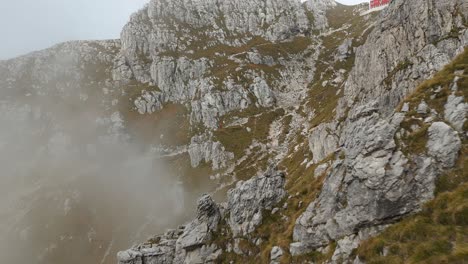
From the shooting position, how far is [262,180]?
123 feet

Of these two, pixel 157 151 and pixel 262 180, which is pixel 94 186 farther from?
pixel 262 180

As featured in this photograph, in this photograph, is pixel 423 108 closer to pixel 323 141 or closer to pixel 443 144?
pixel 443 144

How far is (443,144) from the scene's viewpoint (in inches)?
728

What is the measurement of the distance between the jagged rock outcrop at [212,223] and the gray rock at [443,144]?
18.3 metres

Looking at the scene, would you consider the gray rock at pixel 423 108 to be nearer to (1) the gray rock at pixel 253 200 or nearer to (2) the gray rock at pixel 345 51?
(1) the gray rock at pixel 253 200

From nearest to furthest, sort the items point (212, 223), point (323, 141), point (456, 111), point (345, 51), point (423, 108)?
point (456, 111) < point (423, 108) < point (212, 223) < point (323, 141) < point (345, 51)

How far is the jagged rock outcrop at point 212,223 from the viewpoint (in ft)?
109

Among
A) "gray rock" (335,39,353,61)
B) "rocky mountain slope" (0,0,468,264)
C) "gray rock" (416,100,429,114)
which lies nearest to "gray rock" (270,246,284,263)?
"rocky mountain slope" (0,0,468,264)

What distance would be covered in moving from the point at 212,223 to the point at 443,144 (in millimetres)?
25093

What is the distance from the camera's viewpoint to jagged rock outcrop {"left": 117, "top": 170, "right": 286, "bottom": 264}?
109 feet

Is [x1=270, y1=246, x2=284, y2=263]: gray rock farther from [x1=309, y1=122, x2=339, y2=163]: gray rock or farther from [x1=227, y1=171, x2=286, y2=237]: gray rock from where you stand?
[x1=309, y1=122, x2=339, y2=163]: gray rock

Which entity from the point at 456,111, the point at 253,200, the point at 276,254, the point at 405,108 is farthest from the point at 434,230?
the point at 253,200

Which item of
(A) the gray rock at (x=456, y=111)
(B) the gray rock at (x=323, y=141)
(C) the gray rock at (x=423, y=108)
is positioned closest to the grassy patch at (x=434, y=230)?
(A) the gray rock at (x=456, y=111)

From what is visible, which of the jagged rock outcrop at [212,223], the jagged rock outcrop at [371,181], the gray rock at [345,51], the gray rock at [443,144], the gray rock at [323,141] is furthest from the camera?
the gray rock at [345,51]
